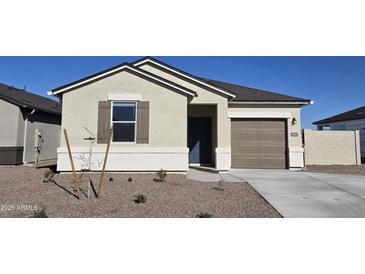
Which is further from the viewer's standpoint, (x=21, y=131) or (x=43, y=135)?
(x=43, y=135)

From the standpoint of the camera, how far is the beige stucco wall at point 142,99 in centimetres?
888

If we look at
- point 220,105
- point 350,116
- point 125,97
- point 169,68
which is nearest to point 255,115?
point 220,105

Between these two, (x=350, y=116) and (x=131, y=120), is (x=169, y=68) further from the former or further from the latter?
(x=350, y=116)

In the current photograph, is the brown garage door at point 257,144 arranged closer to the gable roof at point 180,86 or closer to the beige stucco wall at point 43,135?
the gable roof at point 180,86

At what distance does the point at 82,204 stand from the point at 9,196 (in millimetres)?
2207

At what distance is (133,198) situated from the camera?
5.59 metres

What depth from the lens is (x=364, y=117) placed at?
19.3 m

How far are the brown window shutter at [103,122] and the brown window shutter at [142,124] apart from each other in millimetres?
1164

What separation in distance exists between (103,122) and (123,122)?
746 millimetres

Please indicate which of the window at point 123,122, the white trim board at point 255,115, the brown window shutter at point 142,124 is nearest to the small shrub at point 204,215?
the brown window shutter at point 142,124

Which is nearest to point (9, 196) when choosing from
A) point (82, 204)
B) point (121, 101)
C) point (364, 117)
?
point (82, 204)

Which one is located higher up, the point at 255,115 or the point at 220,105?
the point at 220,105

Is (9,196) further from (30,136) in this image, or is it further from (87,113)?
(30,136)

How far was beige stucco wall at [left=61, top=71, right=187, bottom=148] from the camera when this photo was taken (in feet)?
29.1
